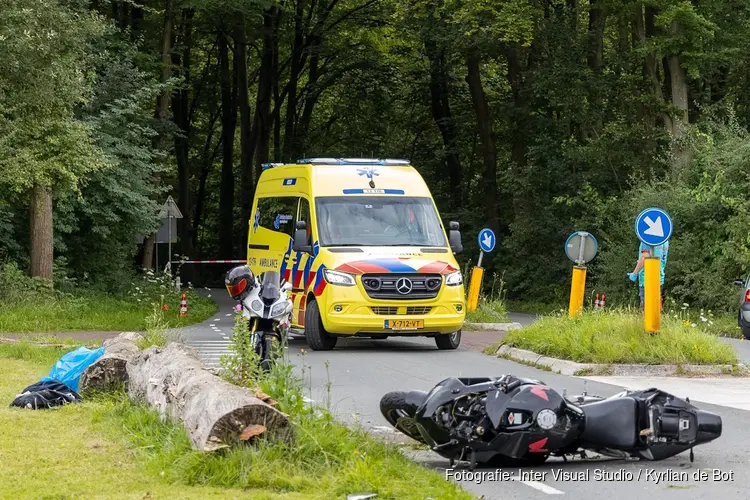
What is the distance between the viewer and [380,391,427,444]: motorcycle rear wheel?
8695 mm

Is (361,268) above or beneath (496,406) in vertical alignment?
above

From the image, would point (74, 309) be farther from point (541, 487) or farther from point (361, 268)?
point (541, 487)

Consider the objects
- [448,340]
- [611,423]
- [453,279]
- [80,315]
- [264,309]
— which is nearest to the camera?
[611,423]

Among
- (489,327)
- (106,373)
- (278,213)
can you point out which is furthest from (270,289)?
(489,327)

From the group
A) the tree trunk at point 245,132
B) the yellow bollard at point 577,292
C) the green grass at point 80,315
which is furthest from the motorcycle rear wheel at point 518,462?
the tree trunk at point 245,132

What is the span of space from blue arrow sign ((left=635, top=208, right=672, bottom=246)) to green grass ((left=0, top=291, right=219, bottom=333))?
9666 mm

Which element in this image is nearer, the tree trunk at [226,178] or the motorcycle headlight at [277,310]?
the motorcycle headlight at [277,310]

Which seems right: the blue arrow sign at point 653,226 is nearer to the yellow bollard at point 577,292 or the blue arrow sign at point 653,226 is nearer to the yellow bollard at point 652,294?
the yellow bollard at point 652,294

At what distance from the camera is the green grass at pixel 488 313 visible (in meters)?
25.3

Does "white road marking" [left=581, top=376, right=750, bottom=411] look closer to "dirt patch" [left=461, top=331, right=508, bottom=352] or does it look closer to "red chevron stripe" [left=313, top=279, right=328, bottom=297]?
"dirt patch" [left=461, top=331, right=508, bottom=352]

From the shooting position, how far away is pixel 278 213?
2192 cm

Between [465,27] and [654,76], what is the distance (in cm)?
604

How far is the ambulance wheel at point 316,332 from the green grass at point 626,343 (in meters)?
3.21

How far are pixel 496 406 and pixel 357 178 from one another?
12592 millimetres
